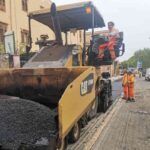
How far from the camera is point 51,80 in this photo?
8.53 meters

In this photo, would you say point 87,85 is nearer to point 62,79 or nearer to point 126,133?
point 62,79

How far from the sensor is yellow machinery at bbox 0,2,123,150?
22.1 feet

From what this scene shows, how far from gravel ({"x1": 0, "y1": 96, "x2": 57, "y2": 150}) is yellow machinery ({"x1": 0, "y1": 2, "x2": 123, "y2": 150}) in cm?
10

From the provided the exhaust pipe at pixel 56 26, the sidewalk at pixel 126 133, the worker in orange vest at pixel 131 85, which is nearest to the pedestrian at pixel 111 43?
the exhaust pipe at pixel 56 26

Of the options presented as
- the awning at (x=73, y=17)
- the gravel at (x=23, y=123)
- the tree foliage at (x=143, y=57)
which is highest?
the awning at (x=73, y=17)

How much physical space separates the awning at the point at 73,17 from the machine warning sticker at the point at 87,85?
2.19m

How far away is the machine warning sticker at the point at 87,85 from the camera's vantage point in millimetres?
7635

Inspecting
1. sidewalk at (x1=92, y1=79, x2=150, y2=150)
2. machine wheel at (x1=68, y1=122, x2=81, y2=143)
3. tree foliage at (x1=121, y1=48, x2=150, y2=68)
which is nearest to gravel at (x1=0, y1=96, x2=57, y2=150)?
machine wheel at (x1=68, y1=122, x2=81, y2=143)

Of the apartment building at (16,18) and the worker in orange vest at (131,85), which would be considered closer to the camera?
the worker in orange vest at (131,85)

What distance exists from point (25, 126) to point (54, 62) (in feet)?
11.6

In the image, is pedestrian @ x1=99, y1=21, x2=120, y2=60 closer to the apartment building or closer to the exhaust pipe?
the exhaust pipe

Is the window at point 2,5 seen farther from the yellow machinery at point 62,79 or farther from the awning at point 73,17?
the awning at point 73,17

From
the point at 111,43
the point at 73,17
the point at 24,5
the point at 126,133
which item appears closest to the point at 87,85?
the point at 126,133

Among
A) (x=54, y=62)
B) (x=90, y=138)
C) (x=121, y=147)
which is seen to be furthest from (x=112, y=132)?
(x=54, y=62)
